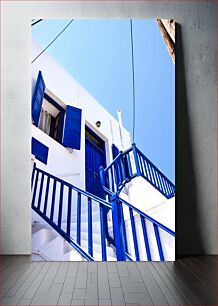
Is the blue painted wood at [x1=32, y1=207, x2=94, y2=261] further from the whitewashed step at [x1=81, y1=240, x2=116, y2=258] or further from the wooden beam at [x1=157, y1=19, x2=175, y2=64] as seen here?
the wooden beam at [x1=157, y1=19, x2=175, y2=64]

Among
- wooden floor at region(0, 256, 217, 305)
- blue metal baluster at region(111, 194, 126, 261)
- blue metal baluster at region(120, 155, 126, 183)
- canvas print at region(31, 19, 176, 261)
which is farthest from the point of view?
blue metal baluster at region(120, 155, 126, 183)

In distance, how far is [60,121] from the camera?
170 inches

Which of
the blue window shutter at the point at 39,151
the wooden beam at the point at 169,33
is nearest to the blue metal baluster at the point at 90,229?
the blue window shutter at the point at 39,151

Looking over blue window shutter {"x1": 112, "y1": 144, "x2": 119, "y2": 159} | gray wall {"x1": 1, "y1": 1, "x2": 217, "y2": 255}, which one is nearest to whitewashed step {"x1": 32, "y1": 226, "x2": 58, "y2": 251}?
gray wall {"x1": 1, "y1": 1, "x2": 217, "y2": 255}

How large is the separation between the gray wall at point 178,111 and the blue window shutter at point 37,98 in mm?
76

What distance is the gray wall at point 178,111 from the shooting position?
14.0 ft

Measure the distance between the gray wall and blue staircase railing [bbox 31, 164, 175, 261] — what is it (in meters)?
0.20

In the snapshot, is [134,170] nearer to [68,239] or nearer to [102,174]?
[102,174]

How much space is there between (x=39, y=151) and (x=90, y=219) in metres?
0.91

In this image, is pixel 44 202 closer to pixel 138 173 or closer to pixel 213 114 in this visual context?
pixel 138 173

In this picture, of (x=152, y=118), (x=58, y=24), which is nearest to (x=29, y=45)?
(x=58, y=24)

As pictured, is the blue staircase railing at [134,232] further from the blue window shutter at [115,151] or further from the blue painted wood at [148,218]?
the blue window shutter at [115,151]

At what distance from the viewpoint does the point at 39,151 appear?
13.9ft

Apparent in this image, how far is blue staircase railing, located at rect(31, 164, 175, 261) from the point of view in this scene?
410cm
